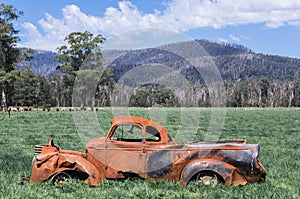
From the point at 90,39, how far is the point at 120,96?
6946 centimetres

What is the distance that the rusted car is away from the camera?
8495mm

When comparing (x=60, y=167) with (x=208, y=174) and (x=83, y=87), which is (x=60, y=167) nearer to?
(x=208, y=174)

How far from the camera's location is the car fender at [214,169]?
8.42m

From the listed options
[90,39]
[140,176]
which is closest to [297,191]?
[140,176]

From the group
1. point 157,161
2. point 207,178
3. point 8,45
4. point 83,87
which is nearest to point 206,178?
point 207,178

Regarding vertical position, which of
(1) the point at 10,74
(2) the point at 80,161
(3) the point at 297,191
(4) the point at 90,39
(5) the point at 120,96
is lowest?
(3) the point at 297,191

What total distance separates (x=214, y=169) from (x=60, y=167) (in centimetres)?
339

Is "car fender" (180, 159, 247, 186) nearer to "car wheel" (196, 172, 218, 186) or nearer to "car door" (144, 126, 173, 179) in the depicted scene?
"car wheel" (196, 172, 218, 186)

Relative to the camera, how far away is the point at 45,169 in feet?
28.9

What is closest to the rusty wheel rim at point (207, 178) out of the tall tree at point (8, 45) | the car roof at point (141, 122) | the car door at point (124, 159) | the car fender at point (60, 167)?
the car roof at point (141, 122)

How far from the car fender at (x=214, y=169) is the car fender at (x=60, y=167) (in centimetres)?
197

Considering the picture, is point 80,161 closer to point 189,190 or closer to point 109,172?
point 109,172

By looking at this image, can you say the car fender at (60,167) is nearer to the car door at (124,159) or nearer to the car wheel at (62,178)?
the car wheel at (62,178)

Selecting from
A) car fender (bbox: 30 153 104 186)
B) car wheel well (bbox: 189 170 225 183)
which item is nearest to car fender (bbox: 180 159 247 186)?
car wheel well (bbox: 189 170 225 183)
